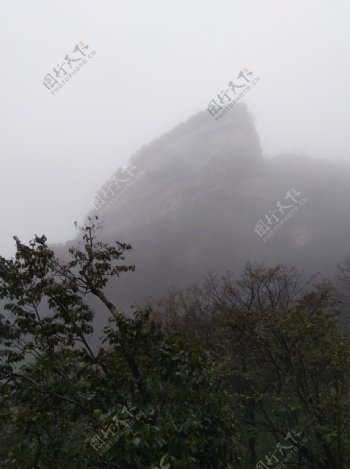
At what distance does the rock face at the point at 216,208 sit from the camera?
68250 millimetres

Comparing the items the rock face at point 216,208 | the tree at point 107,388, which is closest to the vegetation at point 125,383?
the tree at point 107,388

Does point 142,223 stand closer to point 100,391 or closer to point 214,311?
Answer: point 214,311

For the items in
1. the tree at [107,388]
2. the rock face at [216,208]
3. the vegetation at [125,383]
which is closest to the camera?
the tree at [107,388]

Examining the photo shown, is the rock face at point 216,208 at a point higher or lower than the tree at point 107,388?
higher

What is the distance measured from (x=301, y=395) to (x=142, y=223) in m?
87.1

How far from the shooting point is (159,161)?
121 metres

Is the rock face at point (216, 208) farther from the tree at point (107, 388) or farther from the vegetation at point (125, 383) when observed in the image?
the tree at point (107, 388)

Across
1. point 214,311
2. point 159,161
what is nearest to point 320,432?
point 214,311

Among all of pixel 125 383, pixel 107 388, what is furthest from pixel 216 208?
pixel 107 388

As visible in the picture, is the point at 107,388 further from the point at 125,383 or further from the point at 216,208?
the point at 216,208

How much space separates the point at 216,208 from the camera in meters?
87.8

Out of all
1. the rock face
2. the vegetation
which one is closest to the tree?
the vegetation

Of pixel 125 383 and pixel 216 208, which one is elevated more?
pixel 216 208

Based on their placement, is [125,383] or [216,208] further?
[216,208]
